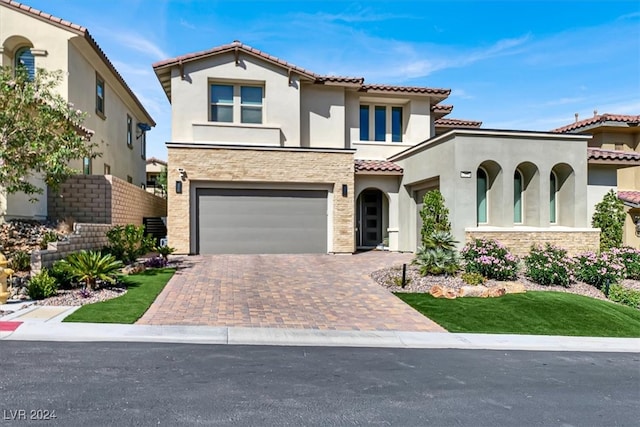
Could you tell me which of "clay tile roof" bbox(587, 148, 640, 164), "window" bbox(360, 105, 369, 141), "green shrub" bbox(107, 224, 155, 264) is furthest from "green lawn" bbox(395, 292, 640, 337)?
"window" bbox(360, 105, 369, 141)

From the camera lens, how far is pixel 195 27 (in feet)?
52.9

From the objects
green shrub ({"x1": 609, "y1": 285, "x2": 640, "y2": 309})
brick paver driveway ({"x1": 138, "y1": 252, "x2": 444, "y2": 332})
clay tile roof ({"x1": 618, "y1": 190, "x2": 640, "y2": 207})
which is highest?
clay tile roof ({"x1": 618, "y1": 190, "x2": 640, "y2": 207})

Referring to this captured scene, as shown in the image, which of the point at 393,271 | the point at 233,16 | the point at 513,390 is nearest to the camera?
the point at 513,390

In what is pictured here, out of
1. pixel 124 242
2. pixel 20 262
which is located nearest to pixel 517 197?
pixel 124 242

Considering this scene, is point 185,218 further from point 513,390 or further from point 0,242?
point 513,390

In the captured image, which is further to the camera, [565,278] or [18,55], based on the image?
[18,55]

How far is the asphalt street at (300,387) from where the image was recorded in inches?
179

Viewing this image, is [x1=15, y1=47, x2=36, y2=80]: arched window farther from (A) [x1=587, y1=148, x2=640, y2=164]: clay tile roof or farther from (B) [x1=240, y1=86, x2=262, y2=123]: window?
(A) [x1=587, y1=148, x2=640, y2=164]: clay tile roof

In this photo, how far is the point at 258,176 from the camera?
709 inches

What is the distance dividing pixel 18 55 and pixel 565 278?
21.3 m

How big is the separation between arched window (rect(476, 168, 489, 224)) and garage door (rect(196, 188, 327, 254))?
622 centimetres

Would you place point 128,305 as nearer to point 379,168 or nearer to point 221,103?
point 221,103

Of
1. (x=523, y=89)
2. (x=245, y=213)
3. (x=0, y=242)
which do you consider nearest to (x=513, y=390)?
(x=0, y=242)

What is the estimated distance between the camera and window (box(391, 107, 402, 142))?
22547mm
